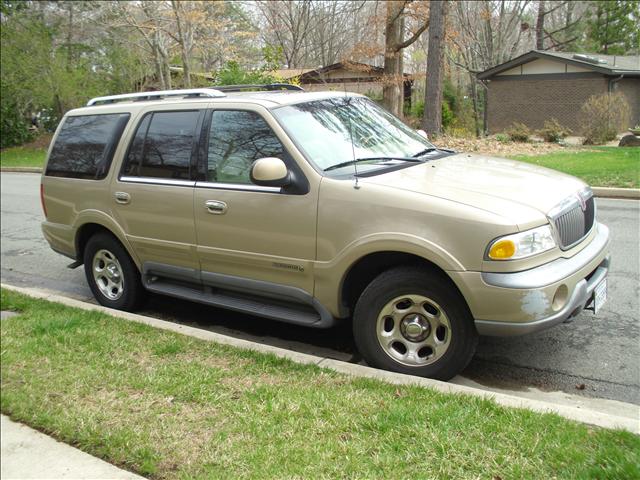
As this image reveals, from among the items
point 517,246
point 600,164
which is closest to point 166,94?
point 517,246

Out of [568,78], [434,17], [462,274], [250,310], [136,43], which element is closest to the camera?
[462,274]

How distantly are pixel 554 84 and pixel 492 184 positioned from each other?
9.65 ft

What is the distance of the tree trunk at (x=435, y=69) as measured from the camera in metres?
11.9

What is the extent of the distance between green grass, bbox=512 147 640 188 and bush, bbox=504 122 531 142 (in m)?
0.31

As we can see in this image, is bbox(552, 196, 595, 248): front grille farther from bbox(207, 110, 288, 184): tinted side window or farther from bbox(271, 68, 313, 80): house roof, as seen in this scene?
bbox(271, 68, 313, 80): house roof

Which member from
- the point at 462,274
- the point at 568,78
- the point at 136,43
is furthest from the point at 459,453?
the point at 136,43

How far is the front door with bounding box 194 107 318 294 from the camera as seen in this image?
4094 millimetres

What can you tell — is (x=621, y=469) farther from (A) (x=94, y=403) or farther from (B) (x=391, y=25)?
(B) (x=391, y=25)

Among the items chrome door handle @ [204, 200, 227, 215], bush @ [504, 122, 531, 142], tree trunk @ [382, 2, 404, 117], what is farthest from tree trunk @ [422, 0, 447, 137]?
chrome door handle @ [204, 200, 227, 215]

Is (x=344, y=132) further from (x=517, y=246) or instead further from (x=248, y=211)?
(x=517, y=246)

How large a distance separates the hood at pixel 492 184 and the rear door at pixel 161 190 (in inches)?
64.1

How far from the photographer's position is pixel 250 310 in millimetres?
4465

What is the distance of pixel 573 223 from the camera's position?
12.4 ft

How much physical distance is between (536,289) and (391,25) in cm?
1689
